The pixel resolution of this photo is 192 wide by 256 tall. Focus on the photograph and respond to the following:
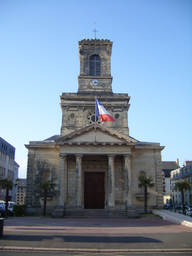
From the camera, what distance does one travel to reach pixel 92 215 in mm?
25562

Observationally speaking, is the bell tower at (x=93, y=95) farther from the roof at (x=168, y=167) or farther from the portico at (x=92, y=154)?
the roof at (x=168, y=167)

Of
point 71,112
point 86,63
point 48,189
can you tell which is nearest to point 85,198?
point 48,189

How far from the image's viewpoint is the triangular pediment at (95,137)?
27.6 m

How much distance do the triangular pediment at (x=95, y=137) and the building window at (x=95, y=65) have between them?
37.9 ft

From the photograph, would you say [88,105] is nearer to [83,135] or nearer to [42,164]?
[83,135]

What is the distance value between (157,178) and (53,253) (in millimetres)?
22705

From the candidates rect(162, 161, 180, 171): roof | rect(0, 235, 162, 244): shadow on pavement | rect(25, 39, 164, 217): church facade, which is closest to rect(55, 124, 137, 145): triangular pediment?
rect(25, 39, 164, 217): church facade

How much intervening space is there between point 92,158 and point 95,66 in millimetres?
13833

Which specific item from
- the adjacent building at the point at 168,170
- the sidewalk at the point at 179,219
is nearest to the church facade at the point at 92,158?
the sidewalk at the point at 179,219

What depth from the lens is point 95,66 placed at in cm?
3734

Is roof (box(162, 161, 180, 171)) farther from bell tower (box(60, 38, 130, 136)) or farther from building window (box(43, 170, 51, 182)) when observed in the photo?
building window (box(43, 170, 51, 182))

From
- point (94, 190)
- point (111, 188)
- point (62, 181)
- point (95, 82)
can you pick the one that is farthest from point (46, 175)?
point (95, 82)

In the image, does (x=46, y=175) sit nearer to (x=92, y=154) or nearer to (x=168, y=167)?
(x=92, y=154)

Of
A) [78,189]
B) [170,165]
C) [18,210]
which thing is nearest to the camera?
[78,189]
